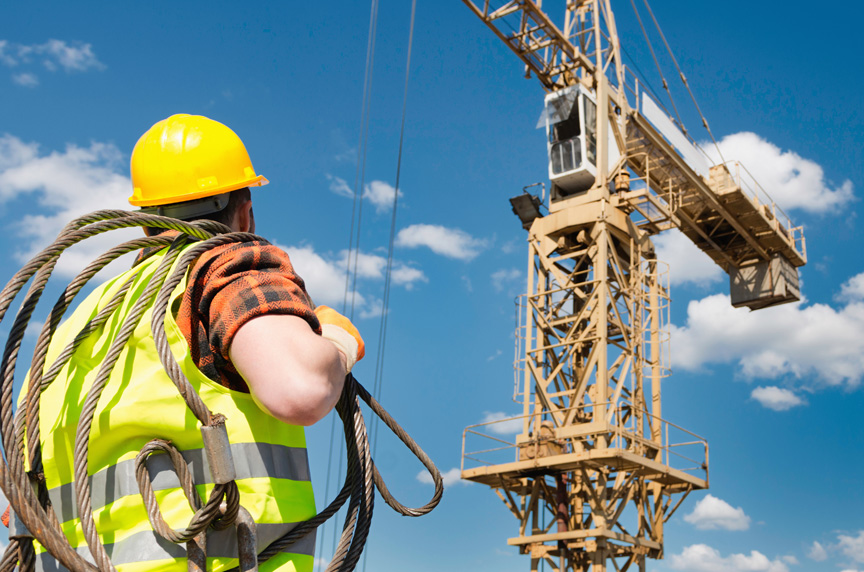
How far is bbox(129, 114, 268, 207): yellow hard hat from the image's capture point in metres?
2.47

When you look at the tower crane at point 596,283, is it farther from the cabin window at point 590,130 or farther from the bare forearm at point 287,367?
the bare forearm at point 287,367

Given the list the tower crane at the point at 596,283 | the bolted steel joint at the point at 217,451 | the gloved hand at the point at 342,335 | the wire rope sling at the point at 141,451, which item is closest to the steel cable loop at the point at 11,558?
the wire rope sling at the point at 141,451

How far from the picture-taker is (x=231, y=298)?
76.9 inches

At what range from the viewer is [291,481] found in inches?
81.4

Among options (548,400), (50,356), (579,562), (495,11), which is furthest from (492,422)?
(50,356)

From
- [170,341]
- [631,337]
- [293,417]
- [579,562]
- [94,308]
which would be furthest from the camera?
[631,337]

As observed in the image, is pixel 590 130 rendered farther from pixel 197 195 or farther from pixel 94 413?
pixel 94 413

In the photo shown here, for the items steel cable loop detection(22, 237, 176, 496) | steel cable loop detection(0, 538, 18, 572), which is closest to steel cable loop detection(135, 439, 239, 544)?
steel cable loop detection(22, 237, 176, 496)

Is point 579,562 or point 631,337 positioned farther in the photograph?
point 631,337

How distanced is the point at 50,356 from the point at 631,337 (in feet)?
63.2

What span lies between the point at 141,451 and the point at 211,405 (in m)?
0.18

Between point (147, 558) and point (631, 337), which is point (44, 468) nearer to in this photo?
point (147, 558)

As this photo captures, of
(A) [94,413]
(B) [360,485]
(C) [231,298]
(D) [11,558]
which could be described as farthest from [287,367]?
(D) [11,558]

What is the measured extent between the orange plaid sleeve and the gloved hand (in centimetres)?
17
